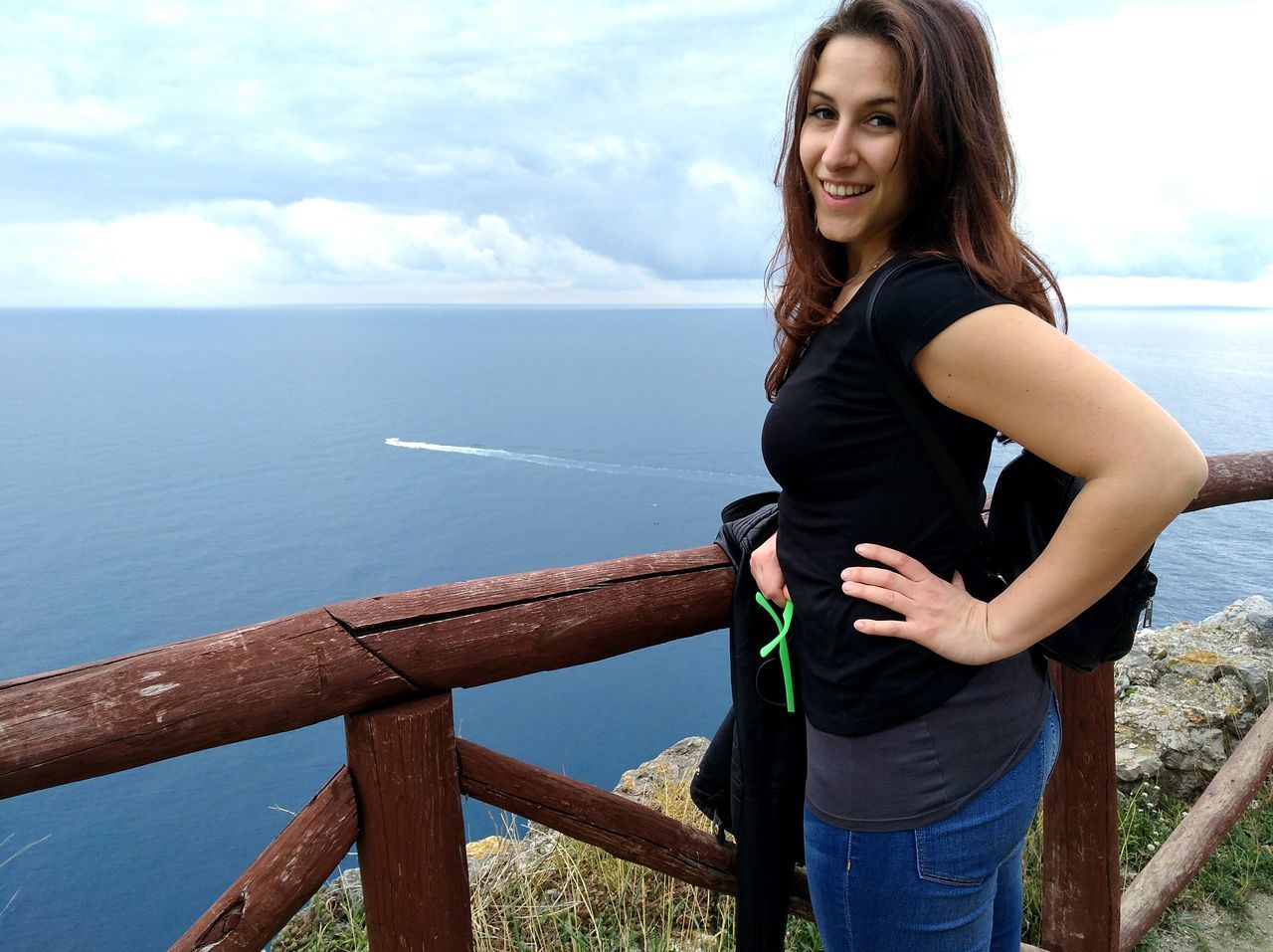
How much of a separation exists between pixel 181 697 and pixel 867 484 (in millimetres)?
950

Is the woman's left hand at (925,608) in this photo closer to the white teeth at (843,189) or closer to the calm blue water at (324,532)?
the white teeth at (843,189)

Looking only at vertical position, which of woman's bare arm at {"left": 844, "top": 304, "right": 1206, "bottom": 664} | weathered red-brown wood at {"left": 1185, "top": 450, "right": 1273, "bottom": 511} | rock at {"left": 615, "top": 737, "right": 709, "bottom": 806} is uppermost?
woman's bare arm at {"left": 844, "top": 304, "right": 1206, "bottom": 664}

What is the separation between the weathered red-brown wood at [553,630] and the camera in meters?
1.38

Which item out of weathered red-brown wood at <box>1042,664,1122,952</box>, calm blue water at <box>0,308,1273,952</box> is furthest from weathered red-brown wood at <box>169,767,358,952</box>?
weathered red-brown wood at <box>1042,664,1122,952</box>

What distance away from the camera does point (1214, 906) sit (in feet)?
9.86

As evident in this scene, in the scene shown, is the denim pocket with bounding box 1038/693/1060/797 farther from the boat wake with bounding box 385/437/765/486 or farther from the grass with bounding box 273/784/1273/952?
the boat wake with bounding box 385/437/765/486

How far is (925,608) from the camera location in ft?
4.01

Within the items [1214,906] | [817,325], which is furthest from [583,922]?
[817,325]

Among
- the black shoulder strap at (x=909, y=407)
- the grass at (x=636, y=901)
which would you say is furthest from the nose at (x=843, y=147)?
A: the grass at (x=636, y=901)

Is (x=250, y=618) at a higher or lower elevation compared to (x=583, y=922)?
lower

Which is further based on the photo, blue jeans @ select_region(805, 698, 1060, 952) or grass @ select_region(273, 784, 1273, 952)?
grass @ select_region(273, 784, 1273, 952)

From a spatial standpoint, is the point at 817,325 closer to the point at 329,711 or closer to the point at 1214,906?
the point at 329,711

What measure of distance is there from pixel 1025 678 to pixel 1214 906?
7.94 feet

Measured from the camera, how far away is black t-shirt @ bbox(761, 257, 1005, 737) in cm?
111
